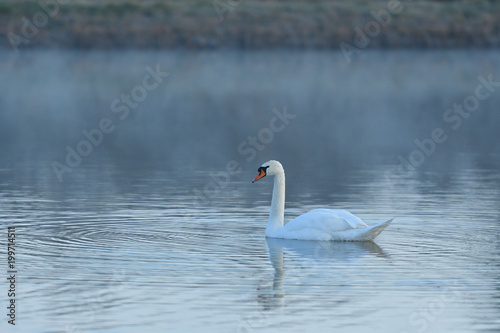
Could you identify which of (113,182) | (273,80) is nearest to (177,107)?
(273,80)

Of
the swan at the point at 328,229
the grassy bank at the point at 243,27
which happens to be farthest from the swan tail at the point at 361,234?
the grassy bank at the point at 243,27

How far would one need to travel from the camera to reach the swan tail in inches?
469

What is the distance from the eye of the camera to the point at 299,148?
2306 cm

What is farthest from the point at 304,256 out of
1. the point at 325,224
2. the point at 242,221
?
the point at 242,221

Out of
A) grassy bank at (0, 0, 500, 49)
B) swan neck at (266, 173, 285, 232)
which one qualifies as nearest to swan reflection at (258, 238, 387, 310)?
swan neck at (266, 173, 285, 232)

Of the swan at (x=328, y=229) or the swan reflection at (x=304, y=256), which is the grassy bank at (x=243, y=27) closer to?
the swan at (x=328, y=229)

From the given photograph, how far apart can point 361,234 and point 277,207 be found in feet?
3.98

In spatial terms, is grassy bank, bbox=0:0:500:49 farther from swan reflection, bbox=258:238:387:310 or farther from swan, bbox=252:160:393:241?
swan reflection, bbox=258:238:387:310

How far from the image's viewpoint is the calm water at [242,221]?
355 inches

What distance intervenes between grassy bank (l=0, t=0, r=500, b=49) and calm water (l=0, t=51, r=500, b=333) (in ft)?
58.0

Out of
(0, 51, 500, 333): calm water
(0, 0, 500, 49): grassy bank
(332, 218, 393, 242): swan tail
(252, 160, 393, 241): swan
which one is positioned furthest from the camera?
(0, 0, 500, 49): grassy bank

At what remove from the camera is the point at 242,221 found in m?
13.6

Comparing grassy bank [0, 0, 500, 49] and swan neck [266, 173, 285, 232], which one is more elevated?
grassy bank [0, 0, 500, 49]

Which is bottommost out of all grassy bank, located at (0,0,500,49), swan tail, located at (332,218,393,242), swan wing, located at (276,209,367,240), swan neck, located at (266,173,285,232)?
swan tail, located at (332,218,393,242)
